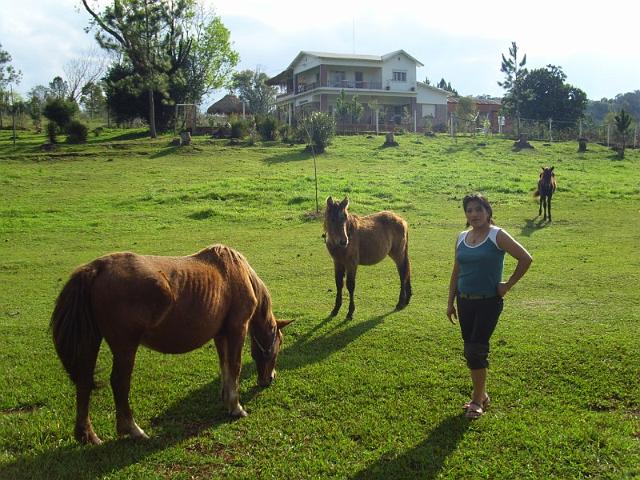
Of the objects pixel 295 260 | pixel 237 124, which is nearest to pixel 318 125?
pixel 237 124

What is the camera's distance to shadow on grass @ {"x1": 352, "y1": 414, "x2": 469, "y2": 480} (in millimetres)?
4301

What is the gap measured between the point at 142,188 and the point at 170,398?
717 inches

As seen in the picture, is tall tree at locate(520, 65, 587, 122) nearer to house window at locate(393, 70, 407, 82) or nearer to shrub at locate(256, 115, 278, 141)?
house window at locate(393, 70, 407, 82)

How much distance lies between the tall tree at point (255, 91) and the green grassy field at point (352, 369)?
149 ft

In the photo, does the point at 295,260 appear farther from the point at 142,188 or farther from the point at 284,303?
the point at 142,188

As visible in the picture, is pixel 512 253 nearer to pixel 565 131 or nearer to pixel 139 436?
pixel 139 436

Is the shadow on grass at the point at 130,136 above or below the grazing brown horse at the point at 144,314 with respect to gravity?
above

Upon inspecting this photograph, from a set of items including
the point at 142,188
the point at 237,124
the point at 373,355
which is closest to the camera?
the point at 373,355

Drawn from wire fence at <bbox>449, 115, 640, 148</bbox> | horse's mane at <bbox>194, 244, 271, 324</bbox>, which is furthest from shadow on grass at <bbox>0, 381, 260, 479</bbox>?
wire fence at <bbox>449, 115, 640, 148</bbox>

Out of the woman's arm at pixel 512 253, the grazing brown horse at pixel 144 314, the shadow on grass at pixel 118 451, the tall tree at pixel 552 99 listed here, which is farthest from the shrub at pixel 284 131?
the woman's arm at pixel 512 253

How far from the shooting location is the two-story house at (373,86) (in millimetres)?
51281

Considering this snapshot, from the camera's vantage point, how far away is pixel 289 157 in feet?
97.2

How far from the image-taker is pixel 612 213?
18.6 m

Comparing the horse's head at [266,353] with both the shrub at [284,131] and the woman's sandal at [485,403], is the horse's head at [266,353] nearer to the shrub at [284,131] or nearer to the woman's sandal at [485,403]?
the woman's sandal at [485,403]
